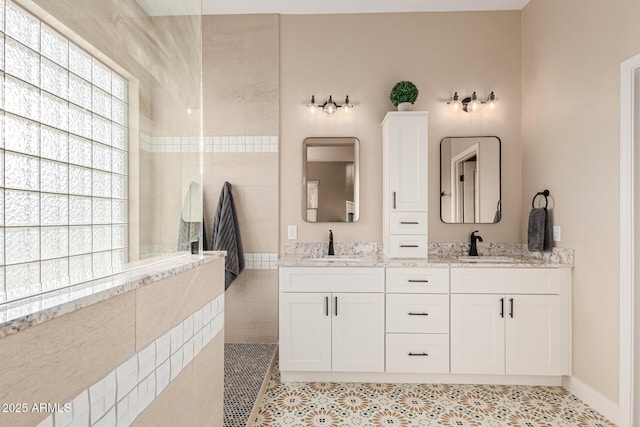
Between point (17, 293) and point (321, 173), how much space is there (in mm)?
2620

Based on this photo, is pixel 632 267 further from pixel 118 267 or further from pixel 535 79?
pixel 118 267

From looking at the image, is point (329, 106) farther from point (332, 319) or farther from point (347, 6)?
point (332, 319)

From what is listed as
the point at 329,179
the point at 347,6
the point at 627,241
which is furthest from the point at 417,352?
the point at 347,6

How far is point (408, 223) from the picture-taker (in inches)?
108

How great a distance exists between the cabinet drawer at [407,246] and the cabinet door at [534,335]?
0.67m

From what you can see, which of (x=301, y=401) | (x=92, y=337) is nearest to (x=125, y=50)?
(x=92, y=337)

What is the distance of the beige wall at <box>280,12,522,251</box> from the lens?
9.90 ft

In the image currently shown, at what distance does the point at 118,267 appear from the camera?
81 cm

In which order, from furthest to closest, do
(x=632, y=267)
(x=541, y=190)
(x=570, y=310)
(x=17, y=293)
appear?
(x=541, y=190), (x=570, y=310), (x=632, y=267), (x=17, y=293)

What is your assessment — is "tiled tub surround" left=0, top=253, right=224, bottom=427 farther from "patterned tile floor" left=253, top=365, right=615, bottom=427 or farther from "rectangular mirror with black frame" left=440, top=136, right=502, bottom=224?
"rectangular mirror with black frame" left=440, top=136, right=502, bottom=224

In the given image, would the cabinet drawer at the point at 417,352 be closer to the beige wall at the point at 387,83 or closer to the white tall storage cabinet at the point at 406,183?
the white tall storage cabinet at the point at 406,183

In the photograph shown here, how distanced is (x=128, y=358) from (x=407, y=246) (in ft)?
7.50

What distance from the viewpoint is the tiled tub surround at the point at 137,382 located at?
1.97ft

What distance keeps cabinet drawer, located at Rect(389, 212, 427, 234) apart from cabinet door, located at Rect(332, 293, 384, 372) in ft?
1.86
